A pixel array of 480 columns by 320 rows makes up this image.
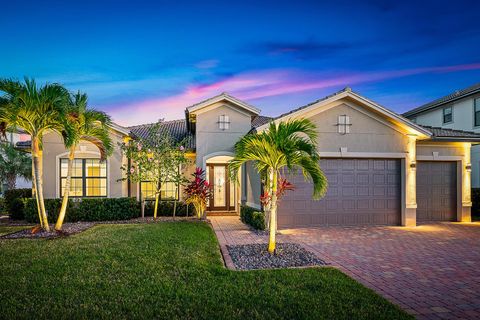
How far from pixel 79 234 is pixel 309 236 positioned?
7.29 meters

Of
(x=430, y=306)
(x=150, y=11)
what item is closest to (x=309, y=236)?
(x=430, y=306)

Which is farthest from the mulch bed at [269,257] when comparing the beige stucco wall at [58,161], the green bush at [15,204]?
the green bush at [15,204]

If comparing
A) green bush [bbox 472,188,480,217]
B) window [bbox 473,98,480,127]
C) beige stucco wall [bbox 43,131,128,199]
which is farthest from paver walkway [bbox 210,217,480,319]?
window [bbox 473,98,480,127]

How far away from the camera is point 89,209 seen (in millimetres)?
12352

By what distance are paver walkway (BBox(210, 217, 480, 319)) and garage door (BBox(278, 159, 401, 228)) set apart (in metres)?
0.56

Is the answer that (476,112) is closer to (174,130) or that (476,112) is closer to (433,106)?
(433,106)

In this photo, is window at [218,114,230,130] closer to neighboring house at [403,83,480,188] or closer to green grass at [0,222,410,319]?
green grass at [0,222,410,319]

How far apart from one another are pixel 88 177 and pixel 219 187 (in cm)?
612

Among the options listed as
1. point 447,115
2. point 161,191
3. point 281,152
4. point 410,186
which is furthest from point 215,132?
point 447,115

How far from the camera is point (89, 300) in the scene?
4.25 meters

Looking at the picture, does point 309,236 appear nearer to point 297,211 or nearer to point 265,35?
point 297,211

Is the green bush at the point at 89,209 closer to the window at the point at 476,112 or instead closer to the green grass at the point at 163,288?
the green grass at the point at 163,288

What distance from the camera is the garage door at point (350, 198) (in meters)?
10.9

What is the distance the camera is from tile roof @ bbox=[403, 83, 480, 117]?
17.5m
